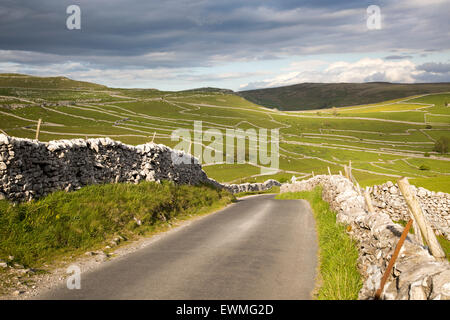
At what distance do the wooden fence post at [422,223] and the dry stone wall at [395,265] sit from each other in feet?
0.54

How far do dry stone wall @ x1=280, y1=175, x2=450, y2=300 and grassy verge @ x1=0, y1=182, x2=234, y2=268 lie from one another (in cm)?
785

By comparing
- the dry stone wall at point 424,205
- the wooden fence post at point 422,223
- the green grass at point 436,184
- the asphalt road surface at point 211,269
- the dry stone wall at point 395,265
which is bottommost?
the dry stone wall at point 424,205

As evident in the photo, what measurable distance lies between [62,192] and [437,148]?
493 feet

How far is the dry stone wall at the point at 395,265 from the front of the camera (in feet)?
18.3

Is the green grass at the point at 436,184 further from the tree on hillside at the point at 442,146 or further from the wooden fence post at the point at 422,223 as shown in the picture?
the tree on hillside at the point at 442,146

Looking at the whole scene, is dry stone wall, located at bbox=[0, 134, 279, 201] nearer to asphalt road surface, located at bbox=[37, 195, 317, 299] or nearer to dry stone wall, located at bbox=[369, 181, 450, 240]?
asphalt road surface, located at bbox=[37, 195, 317, 299]

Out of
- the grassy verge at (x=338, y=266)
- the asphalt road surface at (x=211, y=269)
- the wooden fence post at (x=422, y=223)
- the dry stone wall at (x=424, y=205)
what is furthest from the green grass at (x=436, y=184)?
Answer: the wooden fence post at (x=422, y=223)

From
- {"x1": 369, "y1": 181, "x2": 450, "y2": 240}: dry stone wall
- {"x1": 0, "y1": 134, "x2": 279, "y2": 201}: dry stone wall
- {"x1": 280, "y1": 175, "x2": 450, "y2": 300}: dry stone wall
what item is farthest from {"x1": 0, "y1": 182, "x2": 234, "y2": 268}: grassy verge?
{"x1": 369, "y1": 181, "x2": 450, "y2": 240}: dry stone wall

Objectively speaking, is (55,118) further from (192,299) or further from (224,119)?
(192,299)

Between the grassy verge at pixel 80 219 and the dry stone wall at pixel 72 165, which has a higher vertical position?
the dry stone wall at pixel 72 165

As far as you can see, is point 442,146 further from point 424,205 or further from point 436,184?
point 424,205

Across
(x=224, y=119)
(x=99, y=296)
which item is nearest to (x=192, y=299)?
(x=99, y=296)

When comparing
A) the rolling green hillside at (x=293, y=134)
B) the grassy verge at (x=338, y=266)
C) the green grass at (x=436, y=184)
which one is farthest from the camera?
the rolling green hillside at (x=293, y=134)
